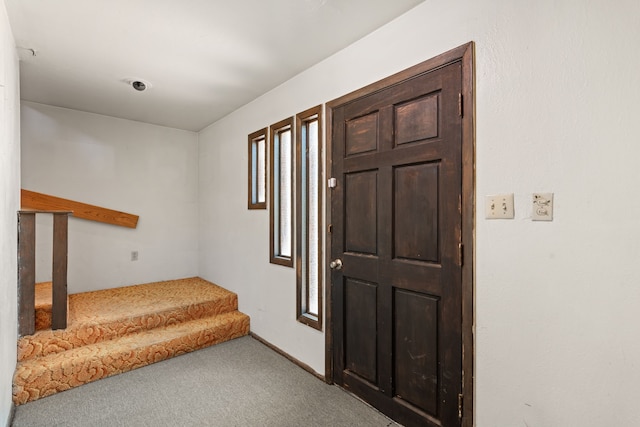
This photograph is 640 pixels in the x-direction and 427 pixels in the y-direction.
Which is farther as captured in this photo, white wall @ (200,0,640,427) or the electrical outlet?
the electrical outlet

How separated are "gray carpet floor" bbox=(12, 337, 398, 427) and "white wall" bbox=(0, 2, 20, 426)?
36cm

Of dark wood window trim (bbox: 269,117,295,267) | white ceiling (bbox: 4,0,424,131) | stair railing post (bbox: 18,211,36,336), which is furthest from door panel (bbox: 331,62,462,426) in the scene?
stair railing post (bbox: 18,211,36,336)

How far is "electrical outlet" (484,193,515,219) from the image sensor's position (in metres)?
1.43

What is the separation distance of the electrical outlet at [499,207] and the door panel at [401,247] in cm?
14

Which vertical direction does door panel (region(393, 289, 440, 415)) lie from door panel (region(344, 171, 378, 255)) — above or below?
below

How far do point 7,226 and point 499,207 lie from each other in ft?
8.87

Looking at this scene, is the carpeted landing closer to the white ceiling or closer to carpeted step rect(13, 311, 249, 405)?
carpeted step rect(13, 311, 249, 405)

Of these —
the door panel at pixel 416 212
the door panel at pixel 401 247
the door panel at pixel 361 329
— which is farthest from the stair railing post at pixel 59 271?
the door panel at pixel 416 212

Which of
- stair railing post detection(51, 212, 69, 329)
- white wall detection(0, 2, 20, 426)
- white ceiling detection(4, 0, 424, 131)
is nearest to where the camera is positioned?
white wall detection(0, 2, 20, 426)

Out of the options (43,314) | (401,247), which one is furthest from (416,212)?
(43,314)

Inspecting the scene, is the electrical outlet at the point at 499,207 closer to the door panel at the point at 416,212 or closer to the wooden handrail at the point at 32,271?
the door panel at the point at 416,212

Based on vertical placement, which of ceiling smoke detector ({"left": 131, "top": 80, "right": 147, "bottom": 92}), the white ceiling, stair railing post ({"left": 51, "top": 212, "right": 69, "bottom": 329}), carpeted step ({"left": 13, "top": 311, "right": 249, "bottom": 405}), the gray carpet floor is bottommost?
the gray carpet floor

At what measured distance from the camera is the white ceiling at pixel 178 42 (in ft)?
5.88

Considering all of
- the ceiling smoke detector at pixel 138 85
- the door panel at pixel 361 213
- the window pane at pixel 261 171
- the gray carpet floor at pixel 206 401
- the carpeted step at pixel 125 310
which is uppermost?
the ceiling smoke detector at pixel 138 85
